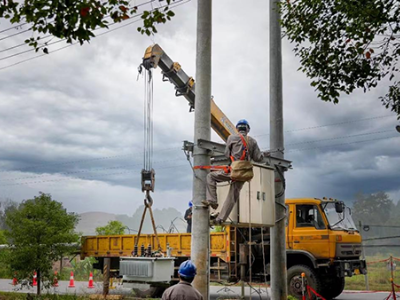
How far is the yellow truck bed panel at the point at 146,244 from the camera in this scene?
52.6ft

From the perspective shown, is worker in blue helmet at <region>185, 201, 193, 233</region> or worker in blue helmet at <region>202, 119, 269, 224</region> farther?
worker in blue helmet at <region>185, 201, 193, 233</region>

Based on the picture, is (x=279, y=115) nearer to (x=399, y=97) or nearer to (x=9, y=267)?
(x=399, y=97)

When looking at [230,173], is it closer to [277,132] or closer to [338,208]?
[277,132]

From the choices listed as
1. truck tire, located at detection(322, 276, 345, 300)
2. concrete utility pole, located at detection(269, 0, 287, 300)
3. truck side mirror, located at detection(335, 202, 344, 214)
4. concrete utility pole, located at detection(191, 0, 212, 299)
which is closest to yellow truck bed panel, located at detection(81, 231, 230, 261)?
truck tire, located at detection(322, 276, 345, 300)

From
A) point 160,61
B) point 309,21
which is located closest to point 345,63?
point 309,21

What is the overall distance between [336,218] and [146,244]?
6209 millimetres

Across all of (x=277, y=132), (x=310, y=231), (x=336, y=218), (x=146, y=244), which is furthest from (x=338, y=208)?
(x=146, y=244)

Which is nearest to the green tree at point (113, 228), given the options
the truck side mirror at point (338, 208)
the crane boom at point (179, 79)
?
the crane boom at point (179, 79)

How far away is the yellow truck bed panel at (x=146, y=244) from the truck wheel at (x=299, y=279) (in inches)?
76.6

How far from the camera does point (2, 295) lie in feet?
Answer: 55.8

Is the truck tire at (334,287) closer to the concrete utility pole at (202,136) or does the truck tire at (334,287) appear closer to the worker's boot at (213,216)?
the worker's boot at (213,216)

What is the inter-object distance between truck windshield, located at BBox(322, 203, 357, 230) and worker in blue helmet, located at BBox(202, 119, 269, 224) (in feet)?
20.7

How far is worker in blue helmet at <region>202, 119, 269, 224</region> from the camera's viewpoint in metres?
9.68

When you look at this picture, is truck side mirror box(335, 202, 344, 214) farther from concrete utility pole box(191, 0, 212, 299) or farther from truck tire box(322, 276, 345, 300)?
concrete utility pole box(191, 0, 212, 299)
